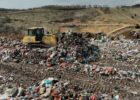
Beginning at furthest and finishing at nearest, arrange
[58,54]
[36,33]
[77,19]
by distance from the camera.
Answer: [77,19]
[36,33]
[58,54]

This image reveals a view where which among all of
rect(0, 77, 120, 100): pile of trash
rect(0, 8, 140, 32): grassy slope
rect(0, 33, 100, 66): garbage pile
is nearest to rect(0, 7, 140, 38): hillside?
rect(0, 8, 140, 32): grassy slope

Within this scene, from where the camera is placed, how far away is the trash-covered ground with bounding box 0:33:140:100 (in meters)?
14.5

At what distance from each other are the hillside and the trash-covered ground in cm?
1836

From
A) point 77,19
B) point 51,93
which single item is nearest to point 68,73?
point 51,93

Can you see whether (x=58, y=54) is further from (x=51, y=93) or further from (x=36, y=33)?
(x=51, y=93)

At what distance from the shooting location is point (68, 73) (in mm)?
19109

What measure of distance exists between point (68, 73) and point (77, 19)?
38.5 meters

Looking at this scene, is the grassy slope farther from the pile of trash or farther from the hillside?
the pile of trash

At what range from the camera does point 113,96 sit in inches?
574

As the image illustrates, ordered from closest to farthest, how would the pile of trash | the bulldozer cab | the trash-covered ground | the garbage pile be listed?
1. the pile of trash
2. the trash-covered ground
3. the garbage pile
4. the bulldozer cab

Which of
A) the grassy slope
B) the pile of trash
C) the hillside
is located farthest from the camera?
the grassy slope

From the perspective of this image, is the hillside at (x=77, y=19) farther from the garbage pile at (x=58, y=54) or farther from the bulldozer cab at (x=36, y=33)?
the garbage pile at (x=58, y=54)

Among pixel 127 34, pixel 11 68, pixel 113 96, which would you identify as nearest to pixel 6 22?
pixel 127 34

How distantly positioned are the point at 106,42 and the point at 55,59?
12290 mm
